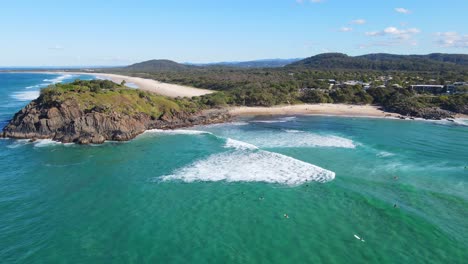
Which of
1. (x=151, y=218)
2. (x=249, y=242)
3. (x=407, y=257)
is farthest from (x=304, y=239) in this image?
(x=151, y=218)

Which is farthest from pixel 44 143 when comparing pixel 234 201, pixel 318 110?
pixel 318 110

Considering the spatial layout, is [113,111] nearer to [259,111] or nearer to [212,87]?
[259,111]

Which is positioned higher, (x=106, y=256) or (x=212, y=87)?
(x=212, y=87)

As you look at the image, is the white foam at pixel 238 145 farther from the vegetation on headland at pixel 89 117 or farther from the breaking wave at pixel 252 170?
the vegetation on headland at pixel 89 117

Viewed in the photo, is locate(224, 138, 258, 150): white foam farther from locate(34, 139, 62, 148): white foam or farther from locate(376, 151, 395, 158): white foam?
locate(34, 139, 62, 148): white foam

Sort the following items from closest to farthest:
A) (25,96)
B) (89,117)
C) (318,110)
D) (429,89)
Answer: (89,117) → (318,110) → (429,89) → (25,96)

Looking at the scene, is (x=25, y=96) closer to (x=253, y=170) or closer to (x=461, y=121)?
(x=253, y=170)
